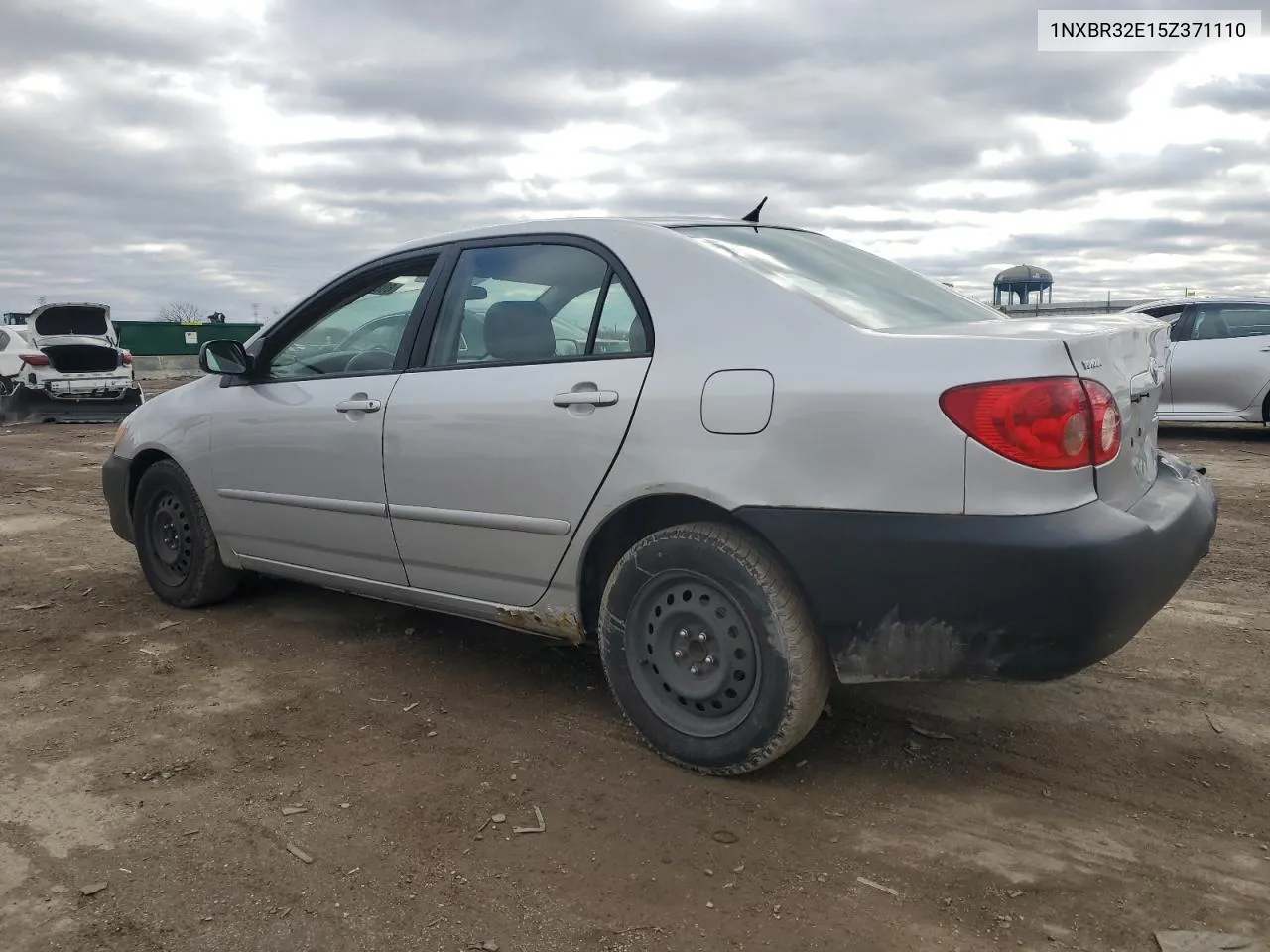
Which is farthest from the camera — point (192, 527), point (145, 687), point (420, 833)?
point (192, 527)

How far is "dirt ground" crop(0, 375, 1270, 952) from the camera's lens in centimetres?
228

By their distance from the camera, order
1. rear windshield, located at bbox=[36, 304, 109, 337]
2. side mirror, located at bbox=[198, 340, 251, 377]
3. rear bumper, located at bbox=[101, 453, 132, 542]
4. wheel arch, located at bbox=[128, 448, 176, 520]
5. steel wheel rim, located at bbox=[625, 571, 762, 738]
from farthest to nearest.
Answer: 1. rear windshield, located at bbox=[36, 304, 109, 337]
2. rear bumper, located at bbox=[101, 453, 132, 542]
3. wheel arch, located at bbox=[128, 448, 176, 520]
4. side mirror, located at bbox=[198, 340, 251, 377]
5. steel wheel rim, located at bbox=[625, 571, 762, 738]

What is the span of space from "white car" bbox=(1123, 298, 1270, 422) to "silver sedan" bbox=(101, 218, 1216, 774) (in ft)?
25.7

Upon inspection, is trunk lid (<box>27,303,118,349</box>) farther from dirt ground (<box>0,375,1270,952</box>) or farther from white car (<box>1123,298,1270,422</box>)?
white car (<box>1123,298,1270,422</box>)

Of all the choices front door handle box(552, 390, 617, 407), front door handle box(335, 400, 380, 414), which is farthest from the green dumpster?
front door handle box(552, 390, 617, 407)

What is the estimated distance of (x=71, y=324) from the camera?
16594mm

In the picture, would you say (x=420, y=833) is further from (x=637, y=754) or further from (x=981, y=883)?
(x=981, y=883)

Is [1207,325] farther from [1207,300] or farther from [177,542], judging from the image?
[177,542]

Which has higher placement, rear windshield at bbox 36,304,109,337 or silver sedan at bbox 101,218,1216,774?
rear windshield at bbox 36,304,109,337

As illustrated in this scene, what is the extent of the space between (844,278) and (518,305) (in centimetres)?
111

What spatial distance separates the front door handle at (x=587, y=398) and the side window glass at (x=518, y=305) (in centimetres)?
17

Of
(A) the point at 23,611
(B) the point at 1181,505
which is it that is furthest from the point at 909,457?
(A) the point at 23,611

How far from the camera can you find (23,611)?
16.1ft

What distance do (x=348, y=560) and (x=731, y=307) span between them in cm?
193
